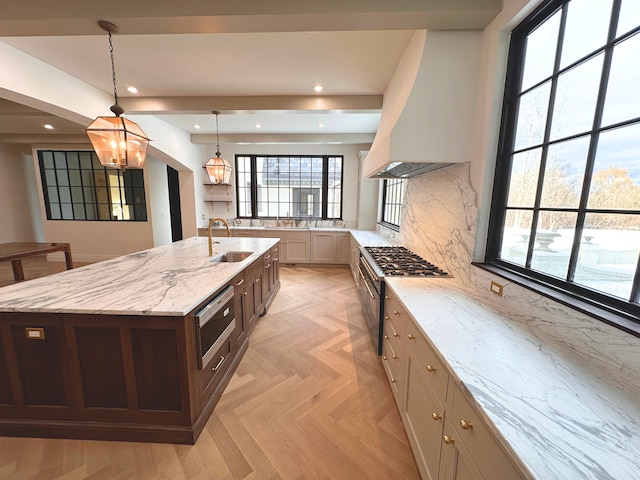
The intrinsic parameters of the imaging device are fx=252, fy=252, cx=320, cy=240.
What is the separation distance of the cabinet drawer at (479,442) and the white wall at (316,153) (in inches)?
206

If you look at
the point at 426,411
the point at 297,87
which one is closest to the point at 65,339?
the point at 426,411

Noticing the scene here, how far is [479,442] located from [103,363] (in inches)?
76.6

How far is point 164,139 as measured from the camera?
448 cm

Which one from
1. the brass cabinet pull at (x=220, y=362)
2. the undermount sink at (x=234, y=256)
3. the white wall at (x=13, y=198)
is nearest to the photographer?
the brass cabinet pull at (x=220, y=362)

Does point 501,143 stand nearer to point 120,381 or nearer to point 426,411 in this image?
point 426,411

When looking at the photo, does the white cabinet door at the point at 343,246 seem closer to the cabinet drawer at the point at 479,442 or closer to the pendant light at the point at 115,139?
the pendant light at the point at 115,139

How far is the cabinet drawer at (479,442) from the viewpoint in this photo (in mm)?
726

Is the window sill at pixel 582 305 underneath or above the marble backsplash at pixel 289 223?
above

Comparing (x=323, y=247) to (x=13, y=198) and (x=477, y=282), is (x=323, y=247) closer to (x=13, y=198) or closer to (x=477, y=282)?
(x=477, y=282)

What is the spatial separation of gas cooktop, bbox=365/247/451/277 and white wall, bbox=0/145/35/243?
28.0 feet

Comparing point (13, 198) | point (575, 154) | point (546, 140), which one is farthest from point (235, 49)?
point (13, 198)

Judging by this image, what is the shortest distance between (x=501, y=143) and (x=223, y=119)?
13.5 ft

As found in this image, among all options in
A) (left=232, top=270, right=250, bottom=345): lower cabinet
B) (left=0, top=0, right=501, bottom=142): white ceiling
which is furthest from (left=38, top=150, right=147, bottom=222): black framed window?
(left=232, top=270, right=250, bottom=345): lower cabinet

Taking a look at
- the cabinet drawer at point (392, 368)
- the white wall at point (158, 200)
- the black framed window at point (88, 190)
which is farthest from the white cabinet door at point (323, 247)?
the black framed window at point (88, 190)
